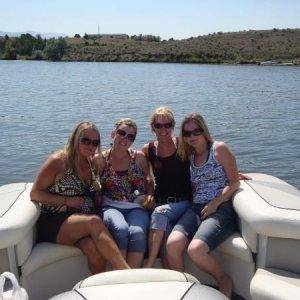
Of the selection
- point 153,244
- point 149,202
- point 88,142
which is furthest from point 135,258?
point 88,142

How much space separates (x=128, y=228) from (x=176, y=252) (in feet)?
1.27

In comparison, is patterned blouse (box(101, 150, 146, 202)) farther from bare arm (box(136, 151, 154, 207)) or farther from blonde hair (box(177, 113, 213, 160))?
blonde hair (box(177, 113, 213, 160))

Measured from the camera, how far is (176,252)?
12.3 ft

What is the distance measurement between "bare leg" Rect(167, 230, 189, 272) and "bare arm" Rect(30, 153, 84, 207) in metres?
0.75

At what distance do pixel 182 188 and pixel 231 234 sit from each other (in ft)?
1.93

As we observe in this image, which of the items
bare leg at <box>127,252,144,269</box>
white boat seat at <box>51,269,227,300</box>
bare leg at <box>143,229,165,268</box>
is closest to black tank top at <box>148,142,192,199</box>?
bare leg at <box>143,229,165,268</box>

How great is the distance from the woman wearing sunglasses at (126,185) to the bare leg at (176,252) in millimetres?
185

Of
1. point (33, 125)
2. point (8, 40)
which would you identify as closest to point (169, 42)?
point (8, 40)

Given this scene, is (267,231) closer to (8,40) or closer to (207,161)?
(207,161)

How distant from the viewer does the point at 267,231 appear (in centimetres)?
334

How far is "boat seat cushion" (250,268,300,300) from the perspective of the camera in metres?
2.98

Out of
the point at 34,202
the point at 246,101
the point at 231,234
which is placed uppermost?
the point at 34,202

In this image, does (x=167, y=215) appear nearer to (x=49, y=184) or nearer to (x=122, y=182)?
(x=122, y=182)

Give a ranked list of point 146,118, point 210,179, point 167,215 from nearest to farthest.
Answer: point 167,215, point 210,179, point 146,118
